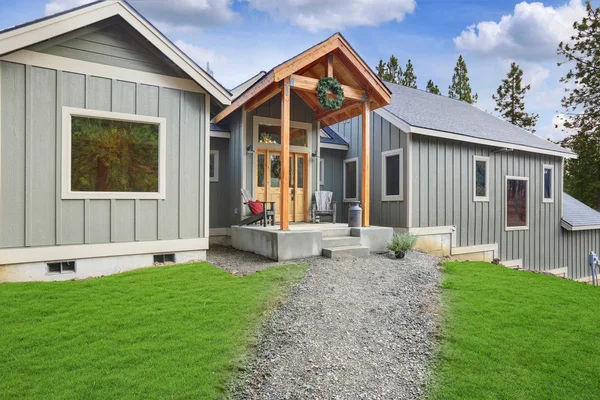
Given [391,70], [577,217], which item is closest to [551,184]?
[577,217]

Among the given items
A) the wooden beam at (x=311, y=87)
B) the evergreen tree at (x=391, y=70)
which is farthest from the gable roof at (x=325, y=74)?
the evergreen tree at (x=391, y=70)

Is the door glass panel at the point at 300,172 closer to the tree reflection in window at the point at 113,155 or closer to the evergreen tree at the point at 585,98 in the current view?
the tree reflection in window at the point at 113,155

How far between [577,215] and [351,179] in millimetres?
9452

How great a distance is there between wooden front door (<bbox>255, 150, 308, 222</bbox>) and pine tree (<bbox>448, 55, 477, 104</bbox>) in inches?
735

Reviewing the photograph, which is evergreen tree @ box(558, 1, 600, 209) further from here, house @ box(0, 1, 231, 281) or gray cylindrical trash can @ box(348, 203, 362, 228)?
house @ box(0, 1, 231, 281)

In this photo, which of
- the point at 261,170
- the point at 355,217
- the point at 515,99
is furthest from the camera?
the point at 515,99

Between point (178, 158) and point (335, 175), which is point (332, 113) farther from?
point (178, 158)

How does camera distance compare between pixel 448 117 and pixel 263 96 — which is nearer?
pixel 263 96

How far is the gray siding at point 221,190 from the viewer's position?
366 inches

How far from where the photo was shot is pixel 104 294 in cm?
454

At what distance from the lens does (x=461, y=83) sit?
23562mm

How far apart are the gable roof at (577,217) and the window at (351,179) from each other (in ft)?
26.8

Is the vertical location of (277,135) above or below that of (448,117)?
below

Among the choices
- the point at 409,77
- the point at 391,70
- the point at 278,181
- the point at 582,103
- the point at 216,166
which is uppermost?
the point at 391,70
